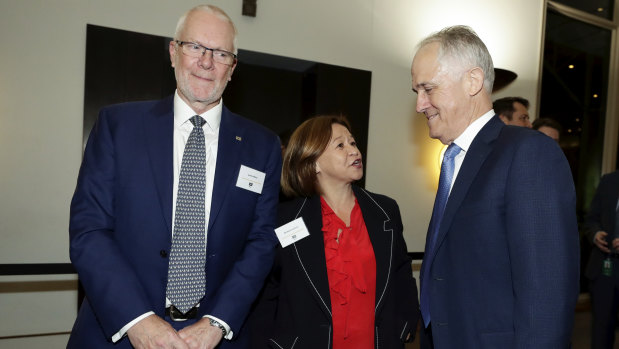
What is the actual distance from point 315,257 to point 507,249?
1.06 metres

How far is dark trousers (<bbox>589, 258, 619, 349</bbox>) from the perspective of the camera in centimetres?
379

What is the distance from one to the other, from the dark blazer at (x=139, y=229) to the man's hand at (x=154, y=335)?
0.04 meters

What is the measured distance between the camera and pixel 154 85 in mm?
3797

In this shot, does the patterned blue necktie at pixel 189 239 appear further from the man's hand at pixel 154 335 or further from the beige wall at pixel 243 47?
the beige wall at pixel 243 47

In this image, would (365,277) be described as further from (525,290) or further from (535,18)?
(535,18)

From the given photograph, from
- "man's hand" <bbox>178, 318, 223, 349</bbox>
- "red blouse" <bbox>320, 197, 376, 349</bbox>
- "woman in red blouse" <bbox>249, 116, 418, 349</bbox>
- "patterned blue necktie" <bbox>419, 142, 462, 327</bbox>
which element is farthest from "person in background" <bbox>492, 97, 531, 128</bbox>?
"man's hand" <bbox>178, 318, 223, 349</bbox>

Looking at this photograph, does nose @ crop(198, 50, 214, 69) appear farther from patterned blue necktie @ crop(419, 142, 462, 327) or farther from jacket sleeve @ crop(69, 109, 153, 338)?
patterned blue necktie @ crop(419, 142, 462, 327)

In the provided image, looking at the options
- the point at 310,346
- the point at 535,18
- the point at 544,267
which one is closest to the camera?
the point at 544,267

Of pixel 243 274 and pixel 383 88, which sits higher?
pixel 383 88

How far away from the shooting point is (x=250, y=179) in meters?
1.79

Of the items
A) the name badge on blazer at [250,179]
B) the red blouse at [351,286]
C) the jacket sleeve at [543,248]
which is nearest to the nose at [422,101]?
the jacket sleeve at [543,248]

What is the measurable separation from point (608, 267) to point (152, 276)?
3.82 meters

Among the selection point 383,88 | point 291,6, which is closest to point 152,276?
point 291,6

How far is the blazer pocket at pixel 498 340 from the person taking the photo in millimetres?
1272
